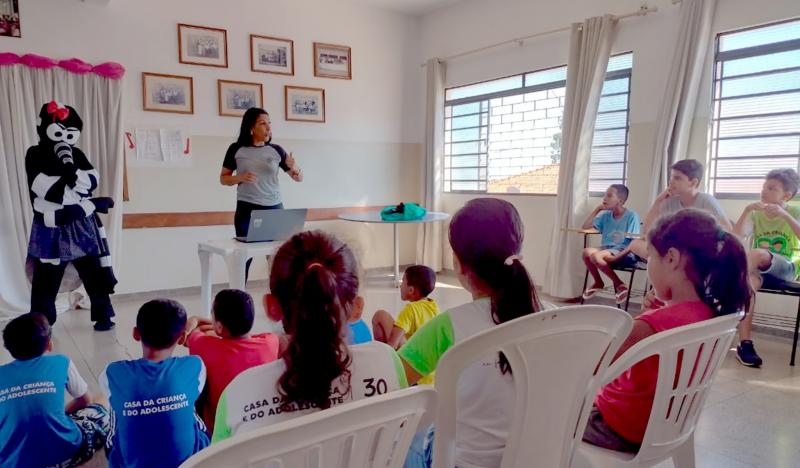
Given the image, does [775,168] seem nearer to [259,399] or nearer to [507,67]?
[507,67]

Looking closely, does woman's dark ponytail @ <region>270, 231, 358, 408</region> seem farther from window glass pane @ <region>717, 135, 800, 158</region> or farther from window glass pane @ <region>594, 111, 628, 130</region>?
window glass pane @ <region>594, 111, 628, 130</region>

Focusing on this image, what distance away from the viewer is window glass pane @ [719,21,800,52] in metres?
3.38

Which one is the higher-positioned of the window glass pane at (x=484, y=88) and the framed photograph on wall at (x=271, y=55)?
the framed photograph on wall at (x=271, y=55)

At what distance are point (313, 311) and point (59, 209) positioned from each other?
3127 millimetres

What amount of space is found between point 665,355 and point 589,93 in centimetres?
358

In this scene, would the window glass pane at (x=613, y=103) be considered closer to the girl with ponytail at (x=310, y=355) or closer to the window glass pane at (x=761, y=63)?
the window glass pane at (x=761, y=63)

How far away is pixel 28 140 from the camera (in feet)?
13.4

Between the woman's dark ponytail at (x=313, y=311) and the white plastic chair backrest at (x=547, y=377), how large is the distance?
0.22 meters

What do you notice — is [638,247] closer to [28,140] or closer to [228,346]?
[228,346]

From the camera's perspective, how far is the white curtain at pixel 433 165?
5.85 meters

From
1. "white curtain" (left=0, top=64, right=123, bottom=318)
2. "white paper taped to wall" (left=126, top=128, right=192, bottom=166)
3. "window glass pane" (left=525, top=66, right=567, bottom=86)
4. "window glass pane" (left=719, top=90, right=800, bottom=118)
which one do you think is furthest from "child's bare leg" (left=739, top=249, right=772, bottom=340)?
"white curtain" (left=0, top=64, right=123, bottom=318)

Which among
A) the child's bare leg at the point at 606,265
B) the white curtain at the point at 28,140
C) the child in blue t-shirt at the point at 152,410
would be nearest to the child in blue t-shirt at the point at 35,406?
the child in blue t-shirt at the point at 152,410

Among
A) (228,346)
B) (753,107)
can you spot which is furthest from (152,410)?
(753,107)

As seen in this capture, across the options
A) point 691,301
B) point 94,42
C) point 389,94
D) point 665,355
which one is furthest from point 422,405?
point 389,94
